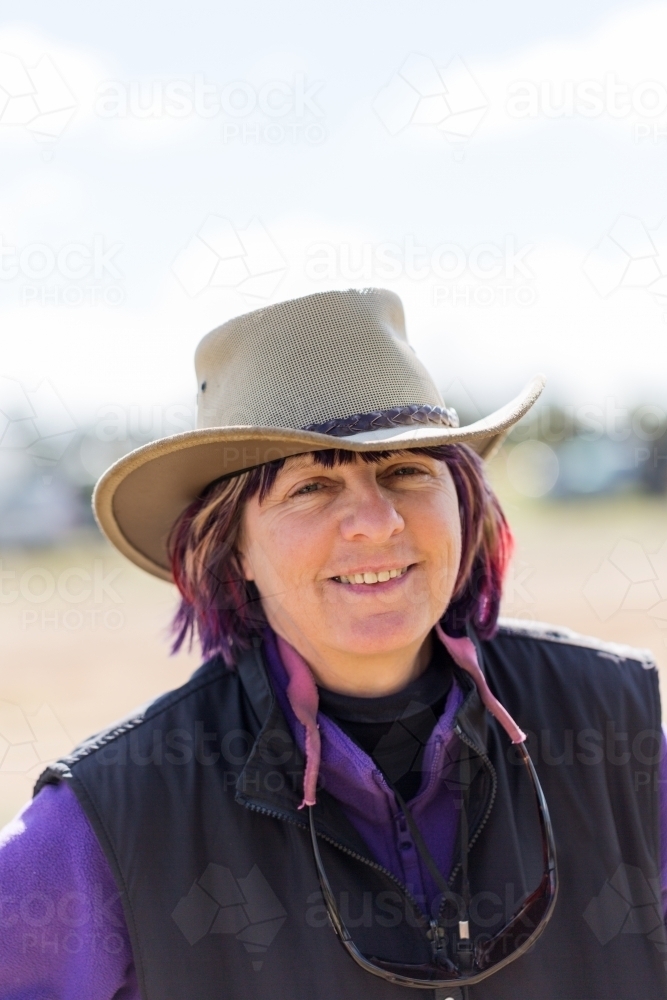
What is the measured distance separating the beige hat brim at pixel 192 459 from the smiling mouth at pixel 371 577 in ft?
0.79

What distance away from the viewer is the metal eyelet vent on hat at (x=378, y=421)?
1.91m

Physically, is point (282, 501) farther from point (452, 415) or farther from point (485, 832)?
point (485, 832)

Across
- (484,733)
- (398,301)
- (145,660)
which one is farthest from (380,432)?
(145,660)

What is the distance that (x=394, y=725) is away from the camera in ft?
6.51

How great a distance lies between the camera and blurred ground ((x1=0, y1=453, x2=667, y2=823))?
643 centimetres

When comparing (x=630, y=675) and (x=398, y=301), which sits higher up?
(x=398, y=301)

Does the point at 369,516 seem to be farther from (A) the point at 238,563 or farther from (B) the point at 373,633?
(A) the point at 238,563

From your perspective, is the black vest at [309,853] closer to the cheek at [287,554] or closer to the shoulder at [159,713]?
the shoulder at [159,713]

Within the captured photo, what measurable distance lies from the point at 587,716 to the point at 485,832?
374 mm

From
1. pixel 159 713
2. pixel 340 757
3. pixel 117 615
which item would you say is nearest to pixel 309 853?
pixel 340 757

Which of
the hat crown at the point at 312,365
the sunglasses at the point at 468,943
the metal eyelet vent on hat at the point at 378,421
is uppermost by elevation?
the hat crown at the point at 312,365

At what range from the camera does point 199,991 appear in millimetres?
1685

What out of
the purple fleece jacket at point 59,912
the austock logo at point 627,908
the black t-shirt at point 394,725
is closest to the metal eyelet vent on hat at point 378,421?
the black t-shirt at point 394,725

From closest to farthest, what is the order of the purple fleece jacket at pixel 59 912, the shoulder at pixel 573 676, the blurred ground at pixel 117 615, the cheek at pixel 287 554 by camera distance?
the purple fleece jacket at pixel 59 912 → the cheek at pixel 287 554 → the shoulder at pixel 573 676 → the blurred ground at pixel 117 615
